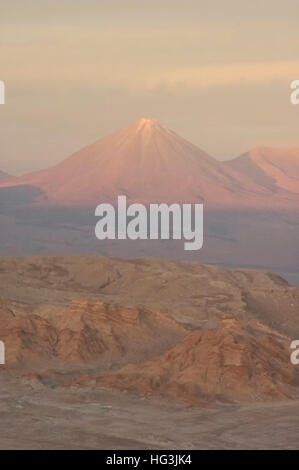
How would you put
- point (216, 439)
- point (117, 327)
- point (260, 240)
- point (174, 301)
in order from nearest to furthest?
point (216, 439) → point (117, 327) → point (174, 301) → point (260, 240)

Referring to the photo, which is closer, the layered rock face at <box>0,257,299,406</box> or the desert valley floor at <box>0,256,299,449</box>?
the desert valley floor at <box>0,256,299,449</box>

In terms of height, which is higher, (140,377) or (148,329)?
(148,329)

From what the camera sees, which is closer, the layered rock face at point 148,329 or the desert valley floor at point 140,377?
the desert valley floor at point 140,377

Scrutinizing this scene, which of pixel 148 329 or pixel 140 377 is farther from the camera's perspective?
pixel 148 329

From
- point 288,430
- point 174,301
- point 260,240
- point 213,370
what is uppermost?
point 260,240

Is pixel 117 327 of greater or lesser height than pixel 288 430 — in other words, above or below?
above

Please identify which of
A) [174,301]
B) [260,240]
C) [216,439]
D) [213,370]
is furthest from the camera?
[260,240]
